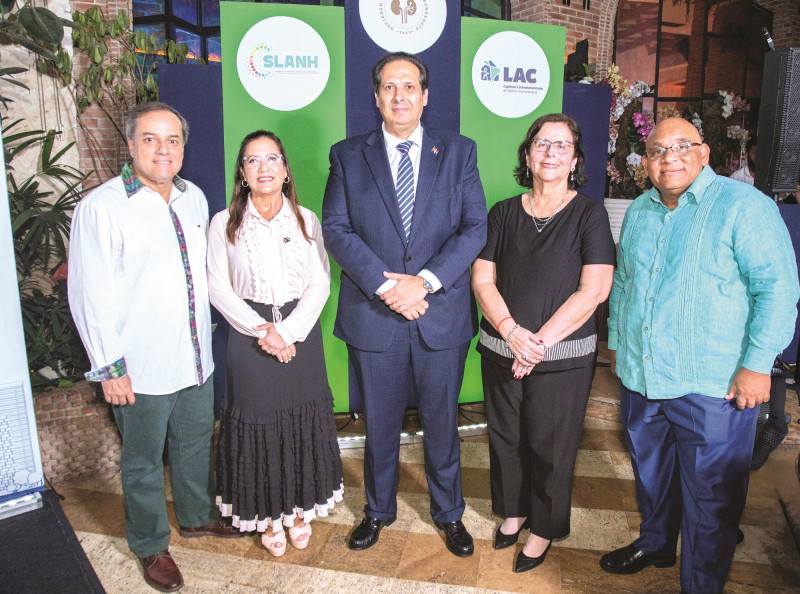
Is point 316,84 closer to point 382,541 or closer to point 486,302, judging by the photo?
point 486,302

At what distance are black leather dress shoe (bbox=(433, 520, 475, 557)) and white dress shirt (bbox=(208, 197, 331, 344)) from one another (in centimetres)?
102

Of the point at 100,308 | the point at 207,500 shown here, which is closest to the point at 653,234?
the point at 100,308

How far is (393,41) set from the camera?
3297 mm

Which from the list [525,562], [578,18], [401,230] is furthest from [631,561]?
[578,18]

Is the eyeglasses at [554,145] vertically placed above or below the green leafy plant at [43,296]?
above

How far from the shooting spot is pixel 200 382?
7.71 feet

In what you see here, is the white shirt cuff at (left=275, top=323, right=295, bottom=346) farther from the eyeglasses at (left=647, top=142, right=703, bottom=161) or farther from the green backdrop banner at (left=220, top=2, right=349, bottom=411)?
the eyeglasses at (left=647, top=142, right=703, bottom=161)

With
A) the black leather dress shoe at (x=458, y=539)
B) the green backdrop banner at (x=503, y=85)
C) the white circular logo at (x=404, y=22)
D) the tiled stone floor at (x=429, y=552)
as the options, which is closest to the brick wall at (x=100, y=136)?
the white circular logo at (x=404, y=22)

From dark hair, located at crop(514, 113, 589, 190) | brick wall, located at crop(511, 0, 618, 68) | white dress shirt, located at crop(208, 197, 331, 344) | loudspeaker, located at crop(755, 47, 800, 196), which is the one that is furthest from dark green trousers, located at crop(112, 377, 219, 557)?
brick wall, located at crop(511, 0, 618, 68)

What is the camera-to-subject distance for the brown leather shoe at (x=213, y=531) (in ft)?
8.62

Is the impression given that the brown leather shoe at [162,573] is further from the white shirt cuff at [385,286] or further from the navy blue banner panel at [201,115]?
the white shirt cuff at [385,286]

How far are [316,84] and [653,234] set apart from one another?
1.99m

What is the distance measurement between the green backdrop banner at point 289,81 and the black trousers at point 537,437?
4.48 feet

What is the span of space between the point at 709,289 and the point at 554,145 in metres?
0.71
